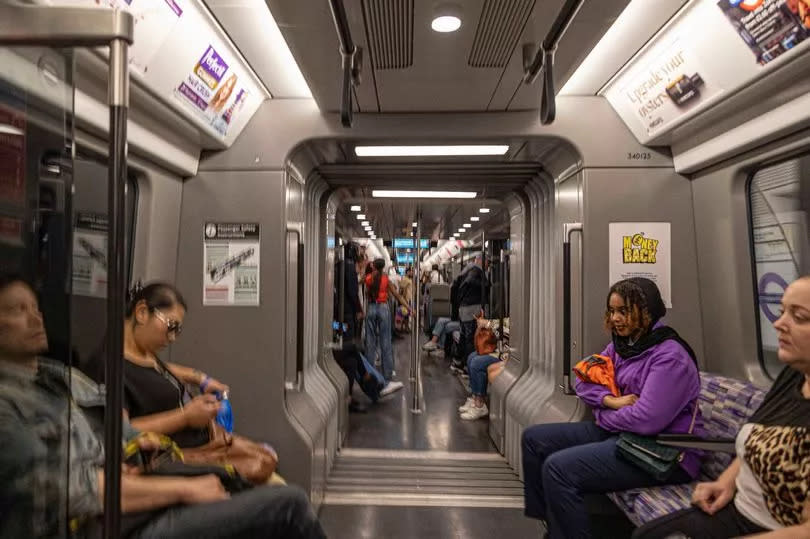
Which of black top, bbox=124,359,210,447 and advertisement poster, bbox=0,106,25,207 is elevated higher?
advertisement poster, bbox=0,106,25,207

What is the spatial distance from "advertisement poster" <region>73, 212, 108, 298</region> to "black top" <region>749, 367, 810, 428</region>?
2.65 metres

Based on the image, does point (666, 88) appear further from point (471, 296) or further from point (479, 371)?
point (471, 296)

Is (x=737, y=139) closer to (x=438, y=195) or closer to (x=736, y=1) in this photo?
(x=736, y=1)

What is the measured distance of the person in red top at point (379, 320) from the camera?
23.8 ft

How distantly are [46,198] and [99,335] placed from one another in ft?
4.48

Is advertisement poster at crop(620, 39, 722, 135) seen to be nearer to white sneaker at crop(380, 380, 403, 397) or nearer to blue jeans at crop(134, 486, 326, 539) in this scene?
blue jeans at crop(134, 486, 326, 539)

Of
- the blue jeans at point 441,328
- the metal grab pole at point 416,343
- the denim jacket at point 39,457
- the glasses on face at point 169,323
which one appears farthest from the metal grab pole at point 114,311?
the blue jeans at point 441,328

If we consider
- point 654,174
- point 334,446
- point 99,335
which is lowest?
point 334,446

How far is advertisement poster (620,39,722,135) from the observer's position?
2.70m

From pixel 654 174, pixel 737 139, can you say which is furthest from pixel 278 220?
pixel 737 139

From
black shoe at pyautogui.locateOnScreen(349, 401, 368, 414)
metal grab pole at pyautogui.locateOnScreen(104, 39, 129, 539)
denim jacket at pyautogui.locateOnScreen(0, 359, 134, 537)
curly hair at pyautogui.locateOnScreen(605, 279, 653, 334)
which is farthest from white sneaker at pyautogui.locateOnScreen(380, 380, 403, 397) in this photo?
metal grab pole at pyautogui.locateOnScreen(104, 39, 129, 539)

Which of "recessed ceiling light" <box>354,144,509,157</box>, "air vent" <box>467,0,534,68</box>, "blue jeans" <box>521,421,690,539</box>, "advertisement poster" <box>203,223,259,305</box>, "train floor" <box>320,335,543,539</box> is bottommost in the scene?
"train floor" <box>320,335,543,539</box>

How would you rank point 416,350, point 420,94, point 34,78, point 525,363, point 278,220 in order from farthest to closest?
point 416,350 < point 525,363 < point 278,220 < point 420,94 < point 34,78

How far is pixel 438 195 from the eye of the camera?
5.95 m
